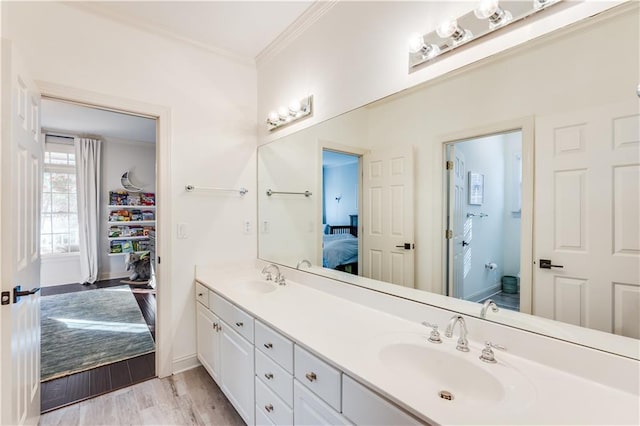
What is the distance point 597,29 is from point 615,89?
210 millimetres

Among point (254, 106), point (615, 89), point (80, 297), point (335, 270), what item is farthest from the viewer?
point (80, 297)

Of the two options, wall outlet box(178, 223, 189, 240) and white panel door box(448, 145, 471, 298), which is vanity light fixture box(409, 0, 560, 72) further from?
wall outlet box(178, 223, 189, 240)

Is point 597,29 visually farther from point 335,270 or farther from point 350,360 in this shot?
point 335,270

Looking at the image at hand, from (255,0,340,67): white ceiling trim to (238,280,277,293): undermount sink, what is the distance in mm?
1846

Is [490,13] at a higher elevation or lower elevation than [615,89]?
higher

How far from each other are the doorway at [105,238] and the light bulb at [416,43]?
2828 millimetres

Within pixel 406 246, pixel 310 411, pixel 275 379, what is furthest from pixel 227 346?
pixel 406 246

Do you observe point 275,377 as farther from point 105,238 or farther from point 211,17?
point 105,238

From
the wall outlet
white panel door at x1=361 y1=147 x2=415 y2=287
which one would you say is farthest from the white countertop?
the wall outlet

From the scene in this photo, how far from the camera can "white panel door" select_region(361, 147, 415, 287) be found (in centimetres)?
151

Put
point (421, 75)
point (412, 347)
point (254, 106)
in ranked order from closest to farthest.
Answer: point (412, 347)
point (421, 75)
point (254, 106)

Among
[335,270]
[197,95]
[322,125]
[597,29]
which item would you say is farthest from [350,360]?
[197,95]

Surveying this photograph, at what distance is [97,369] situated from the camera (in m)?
2.31

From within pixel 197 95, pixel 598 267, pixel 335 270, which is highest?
pixel 197 95
